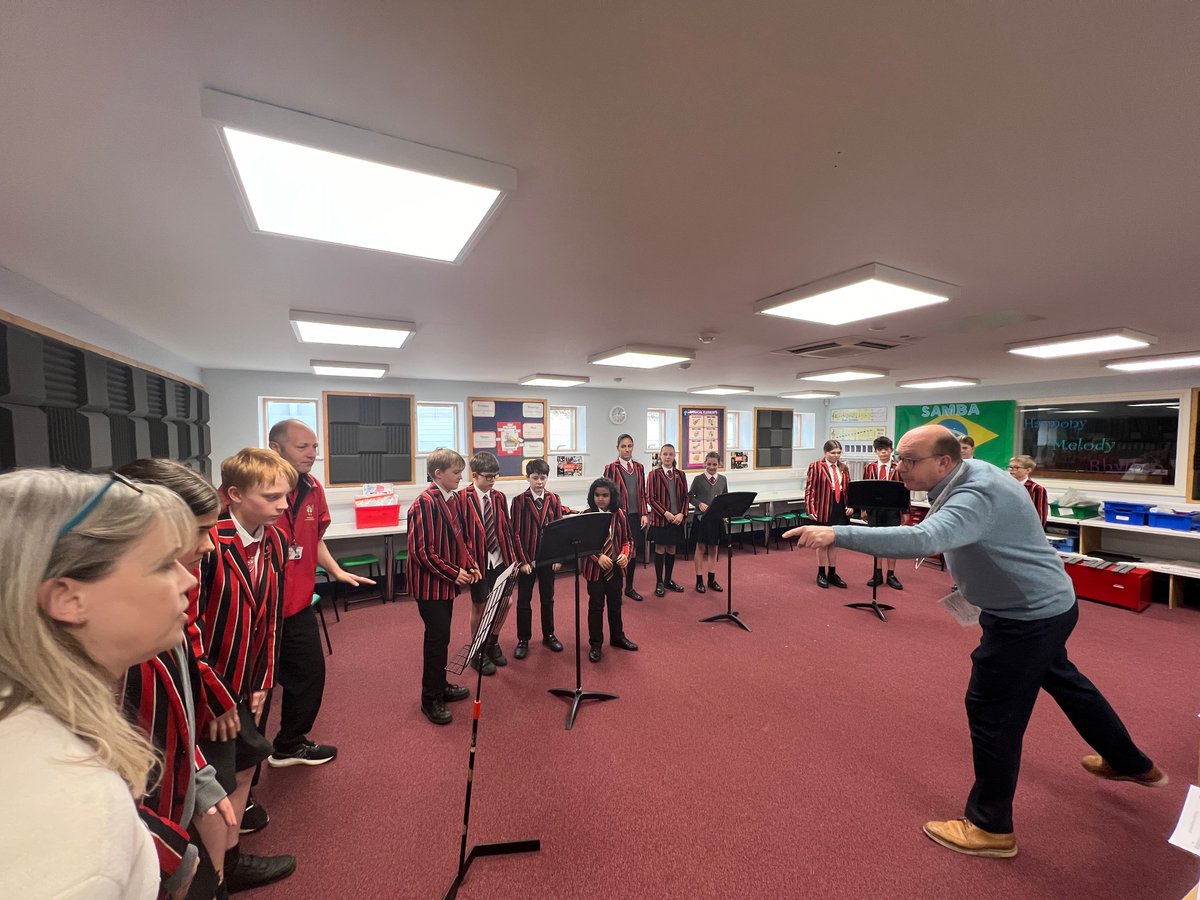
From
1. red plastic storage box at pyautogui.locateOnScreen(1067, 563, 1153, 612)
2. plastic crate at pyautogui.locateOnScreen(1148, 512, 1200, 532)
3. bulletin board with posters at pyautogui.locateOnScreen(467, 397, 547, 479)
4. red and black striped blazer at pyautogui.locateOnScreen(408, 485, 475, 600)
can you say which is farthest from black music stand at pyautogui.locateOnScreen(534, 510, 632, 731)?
plastic crate at pyautogui.locateOnScreen(1148, 512, 1200, 532)

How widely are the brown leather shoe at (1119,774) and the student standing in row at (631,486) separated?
10.7 ft

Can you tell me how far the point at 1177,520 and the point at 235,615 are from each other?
7.79 m

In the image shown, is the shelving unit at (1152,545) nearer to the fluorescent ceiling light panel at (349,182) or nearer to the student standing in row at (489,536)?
the student standing in row at (489,536)

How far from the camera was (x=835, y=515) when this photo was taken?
5484mm

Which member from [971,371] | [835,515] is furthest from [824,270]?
[971,371]

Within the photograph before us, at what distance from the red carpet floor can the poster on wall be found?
3469 mm

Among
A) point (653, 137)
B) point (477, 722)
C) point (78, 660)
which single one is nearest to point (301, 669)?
point (477, 722)

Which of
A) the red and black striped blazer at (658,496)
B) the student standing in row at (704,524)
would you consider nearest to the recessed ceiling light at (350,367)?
the red and black striped blazer at (658,496)

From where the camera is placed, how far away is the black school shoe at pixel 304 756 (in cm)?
238

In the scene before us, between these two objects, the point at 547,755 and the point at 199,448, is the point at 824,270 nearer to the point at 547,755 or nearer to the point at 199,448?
the point at 547,755

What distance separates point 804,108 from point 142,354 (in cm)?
468

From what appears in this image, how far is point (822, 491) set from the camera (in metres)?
5.46

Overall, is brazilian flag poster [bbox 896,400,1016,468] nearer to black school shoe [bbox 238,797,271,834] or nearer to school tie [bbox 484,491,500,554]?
school tie [bbox 484,491,500,554]

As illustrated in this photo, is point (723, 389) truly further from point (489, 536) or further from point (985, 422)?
point (489, 536)
